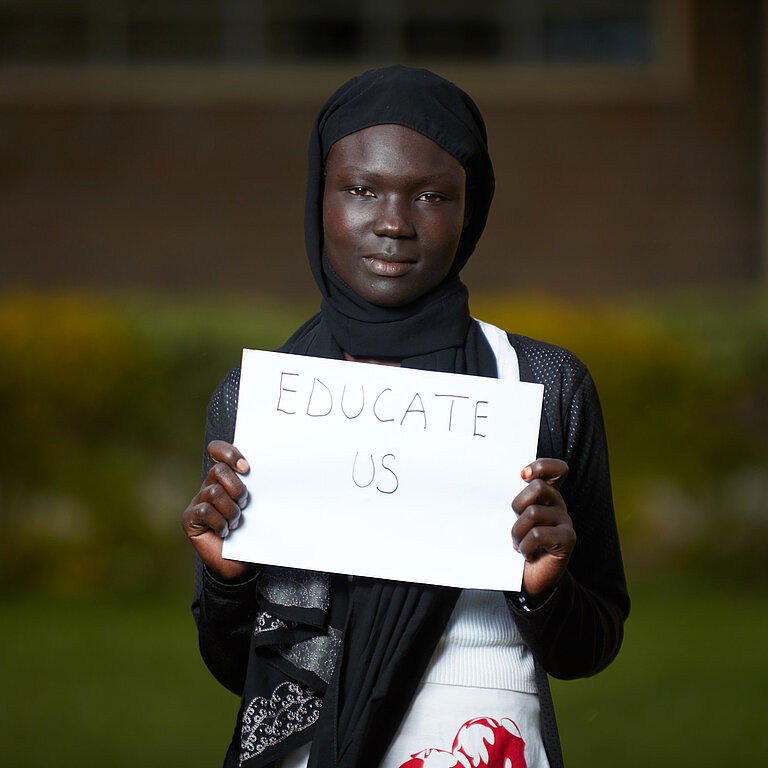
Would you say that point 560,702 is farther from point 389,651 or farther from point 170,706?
point 389,651

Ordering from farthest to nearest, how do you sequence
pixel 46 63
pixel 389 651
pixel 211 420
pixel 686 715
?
pixel 46 63, pixel 686 715, pixel 211 420, pixel 389 651

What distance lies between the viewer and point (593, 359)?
20.4 ft

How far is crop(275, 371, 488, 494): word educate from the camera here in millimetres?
1582

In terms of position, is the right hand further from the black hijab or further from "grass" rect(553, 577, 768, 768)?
"grass" rect(553, 577, 768, 768)

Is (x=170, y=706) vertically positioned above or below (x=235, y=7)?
below

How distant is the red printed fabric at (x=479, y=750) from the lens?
1568 mm

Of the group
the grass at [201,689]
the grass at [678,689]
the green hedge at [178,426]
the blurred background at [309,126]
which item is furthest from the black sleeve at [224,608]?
the blurred background at [309,126]

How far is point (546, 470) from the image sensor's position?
1508mm

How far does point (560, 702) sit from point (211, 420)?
384 centimetres

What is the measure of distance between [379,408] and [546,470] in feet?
0.85

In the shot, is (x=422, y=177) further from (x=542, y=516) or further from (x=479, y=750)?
(x=479, y=750)

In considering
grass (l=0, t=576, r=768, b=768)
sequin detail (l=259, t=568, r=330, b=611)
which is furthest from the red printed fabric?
grass (l=0, t=576, r=768, b=768)

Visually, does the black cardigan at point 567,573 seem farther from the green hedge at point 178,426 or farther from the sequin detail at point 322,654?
the green hedge at point 178,426

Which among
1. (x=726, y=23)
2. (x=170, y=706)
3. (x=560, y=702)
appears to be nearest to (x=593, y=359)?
(x=560, y=702)
